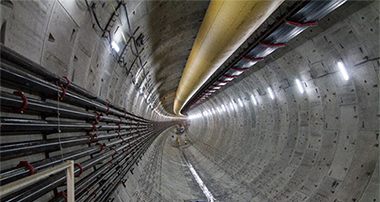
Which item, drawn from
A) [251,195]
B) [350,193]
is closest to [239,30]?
[350,193]

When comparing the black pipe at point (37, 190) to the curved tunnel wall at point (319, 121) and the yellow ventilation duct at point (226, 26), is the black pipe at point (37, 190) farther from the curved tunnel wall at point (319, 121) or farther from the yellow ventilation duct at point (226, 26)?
the curved tunnel wall at point (319, 121)

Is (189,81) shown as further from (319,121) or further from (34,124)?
(34,124)

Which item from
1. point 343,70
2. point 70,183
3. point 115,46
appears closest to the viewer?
point 70,183

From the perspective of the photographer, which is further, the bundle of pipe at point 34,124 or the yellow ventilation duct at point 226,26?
the yellow ventilation duct at point 226,26

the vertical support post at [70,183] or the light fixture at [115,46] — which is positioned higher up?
the light fixture at [115,46]

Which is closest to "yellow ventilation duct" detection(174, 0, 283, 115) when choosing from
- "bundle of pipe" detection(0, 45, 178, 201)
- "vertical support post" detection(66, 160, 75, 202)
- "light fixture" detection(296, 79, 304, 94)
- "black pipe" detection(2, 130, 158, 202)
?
"light fixture" detection(296, 79, 304, 94)

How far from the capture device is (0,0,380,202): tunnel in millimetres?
2156

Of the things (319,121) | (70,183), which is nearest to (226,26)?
(70,183)

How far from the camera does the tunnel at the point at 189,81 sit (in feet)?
7.07

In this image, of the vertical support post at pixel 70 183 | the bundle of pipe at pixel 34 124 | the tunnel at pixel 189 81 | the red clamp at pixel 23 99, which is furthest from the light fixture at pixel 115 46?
the vertical support post at pixel 70 183

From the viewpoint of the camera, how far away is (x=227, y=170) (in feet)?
36.9

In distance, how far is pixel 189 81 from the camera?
28.5 ft

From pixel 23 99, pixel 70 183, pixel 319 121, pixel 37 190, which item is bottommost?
pixel 37 190

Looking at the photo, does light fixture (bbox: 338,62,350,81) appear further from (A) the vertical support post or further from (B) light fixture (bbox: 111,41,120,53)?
(A) the vertical support post
